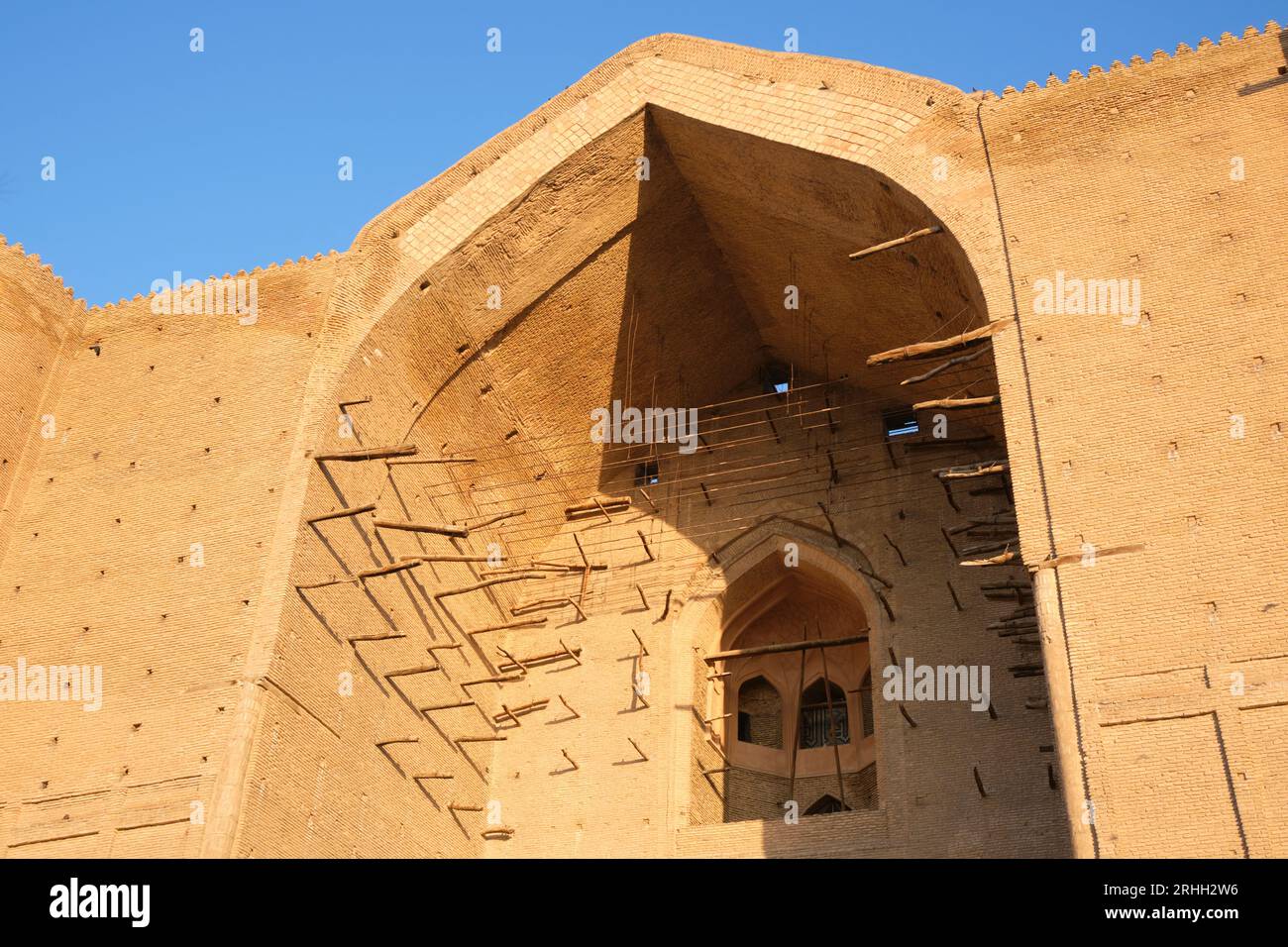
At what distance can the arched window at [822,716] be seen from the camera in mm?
15312

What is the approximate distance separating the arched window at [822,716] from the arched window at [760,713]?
0.28 meters

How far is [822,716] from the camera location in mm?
15602

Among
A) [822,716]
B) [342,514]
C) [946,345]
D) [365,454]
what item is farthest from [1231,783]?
[365,454]

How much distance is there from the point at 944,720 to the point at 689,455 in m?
4.66

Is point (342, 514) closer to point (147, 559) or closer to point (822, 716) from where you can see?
point (147, 559)

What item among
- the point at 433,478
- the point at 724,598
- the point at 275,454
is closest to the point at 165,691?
the point at 275,454

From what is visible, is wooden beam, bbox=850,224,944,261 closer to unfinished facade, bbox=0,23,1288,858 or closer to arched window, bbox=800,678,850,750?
unfinished facade, bbox=0,23,1288,858

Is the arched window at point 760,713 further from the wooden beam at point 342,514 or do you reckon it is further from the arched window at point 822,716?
the wooden beam at point 342,514

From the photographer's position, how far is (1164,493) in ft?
34.0

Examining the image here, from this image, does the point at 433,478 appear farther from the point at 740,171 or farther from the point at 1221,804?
the point at 1221,804

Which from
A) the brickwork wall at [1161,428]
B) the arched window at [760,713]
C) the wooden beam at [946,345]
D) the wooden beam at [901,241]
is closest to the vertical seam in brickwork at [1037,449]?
the brickwork wall at [1161,428]

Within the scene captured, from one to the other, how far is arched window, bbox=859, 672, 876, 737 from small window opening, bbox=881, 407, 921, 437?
2.64 metres

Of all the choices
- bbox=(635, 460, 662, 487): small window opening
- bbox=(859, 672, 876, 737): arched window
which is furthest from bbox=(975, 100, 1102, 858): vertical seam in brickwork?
bbox=(635, 460, 662, 487): small window opening

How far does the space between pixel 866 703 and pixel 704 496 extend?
2.84 metres
